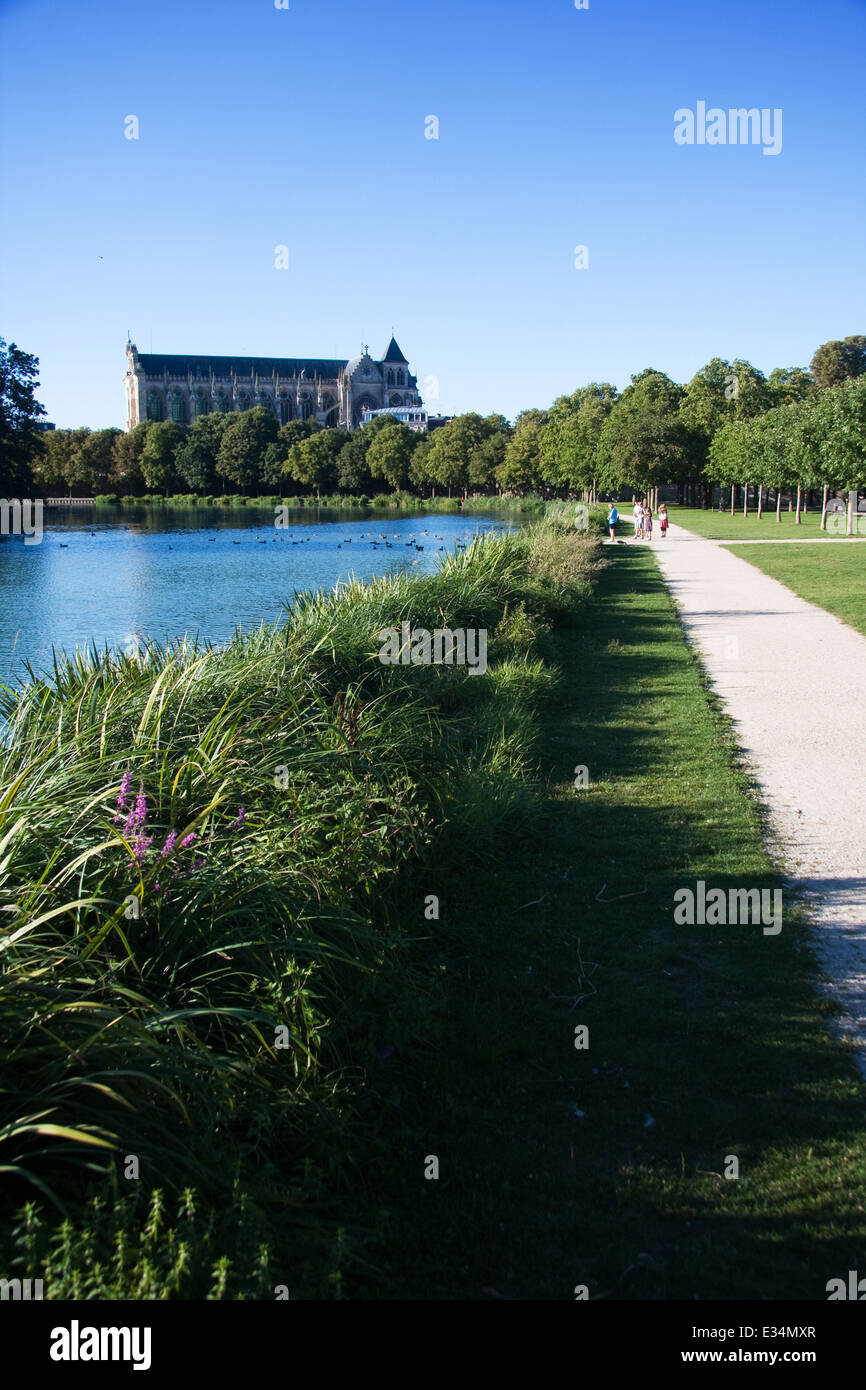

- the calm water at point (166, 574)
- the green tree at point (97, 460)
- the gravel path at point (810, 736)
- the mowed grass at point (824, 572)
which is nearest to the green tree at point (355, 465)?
the green tree at point (97, 460)

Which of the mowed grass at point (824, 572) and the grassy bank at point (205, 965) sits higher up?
the mowed grass at point (824, 572)

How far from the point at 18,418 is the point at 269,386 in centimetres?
13874

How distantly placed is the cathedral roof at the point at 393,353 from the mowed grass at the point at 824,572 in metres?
166

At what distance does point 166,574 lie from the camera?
3344 cm

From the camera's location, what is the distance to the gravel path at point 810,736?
5648 millimetres

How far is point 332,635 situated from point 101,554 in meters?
35.0

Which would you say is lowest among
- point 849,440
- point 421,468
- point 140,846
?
point 140,846

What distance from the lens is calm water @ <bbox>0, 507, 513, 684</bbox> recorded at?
19906 millimetres

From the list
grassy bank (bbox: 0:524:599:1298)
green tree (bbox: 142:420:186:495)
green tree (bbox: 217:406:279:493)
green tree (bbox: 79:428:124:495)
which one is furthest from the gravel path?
green tree (bbox: 79:428:124:495)

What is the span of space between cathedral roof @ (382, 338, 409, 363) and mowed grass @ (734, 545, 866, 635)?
16553 cm

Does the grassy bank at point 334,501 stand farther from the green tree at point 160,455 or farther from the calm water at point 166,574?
the calm water at point 166,574

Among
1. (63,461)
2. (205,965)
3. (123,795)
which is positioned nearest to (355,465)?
(63,461)

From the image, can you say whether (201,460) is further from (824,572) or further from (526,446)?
(824,572)
